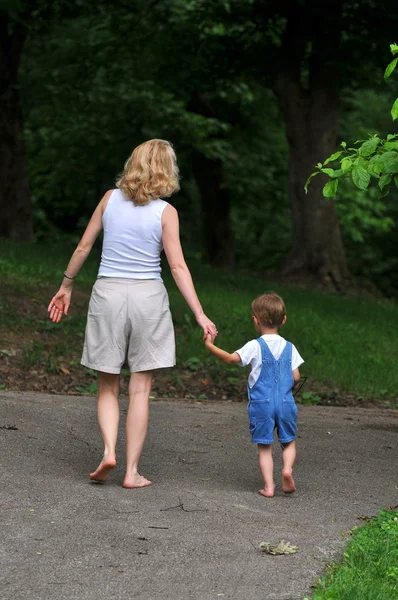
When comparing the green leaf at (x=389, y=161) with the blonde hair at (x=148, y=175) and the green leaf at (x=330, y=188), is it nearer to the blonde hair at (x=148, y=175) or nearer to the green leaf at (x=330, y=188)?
the green leaf at (x=330, y=188)

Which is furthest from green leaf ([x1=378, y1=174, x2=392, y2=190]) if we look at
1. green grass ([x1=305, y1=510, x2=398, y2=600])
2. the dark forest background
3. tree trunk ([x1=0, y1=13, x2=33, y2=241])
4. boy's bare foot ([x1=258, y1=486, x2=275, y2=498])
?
tree trunk ([x1=0, y1=13, x2=33, y2=241])

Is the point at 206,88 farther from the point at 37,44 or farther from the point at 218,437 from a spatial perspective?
the point at 218,437

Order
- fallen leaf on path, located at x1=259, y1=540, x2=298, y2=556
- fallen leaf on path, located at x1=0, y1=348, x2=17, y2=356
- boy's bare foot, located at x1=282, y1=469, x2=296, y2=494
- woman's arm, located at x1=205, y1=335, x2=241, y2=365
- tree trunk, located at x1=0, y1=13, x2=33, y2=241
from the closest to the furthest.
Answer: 1. fallen leaf on path, located at x1=259, y1=540, x2=298, y2=556
2. woman's arm, located at x1=205, y1=335, x2=241, y2=365
3. boy's bare foot, located at x1=282, y1=469, x2=296, y2=494
4. fallen leaf on path, located at x1=0, y1=348, x2=17, y2=356
5. tree trunk, located at x1=0, y1=13, x2=33, y2=241

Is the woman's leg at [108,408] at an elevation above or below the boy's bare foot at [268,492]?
above

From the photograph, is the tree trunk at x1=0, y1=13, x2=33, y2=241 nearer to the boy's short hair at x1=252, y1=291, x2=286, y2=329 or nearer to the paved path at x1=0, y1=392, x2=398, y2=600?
the paved path at x1=0, y1=392, x2=398, y2=600

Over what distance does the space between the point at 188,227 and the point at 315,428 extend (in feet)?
98.0

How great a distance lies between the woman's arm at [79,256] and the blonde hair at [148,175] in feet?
0.67

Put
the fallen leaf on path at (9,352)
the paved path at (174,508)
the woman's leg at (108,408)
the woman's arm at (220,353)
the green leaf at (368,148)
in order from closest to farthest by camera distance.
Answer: the paved path at (174,508) → the woman's arm at (220,353) → the woman's leg at (108,408) → the green leaf at (368,148) → the fallen leaf on path at (9,352)

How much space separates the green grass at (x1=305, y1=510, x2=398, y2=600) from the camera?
14.6ft

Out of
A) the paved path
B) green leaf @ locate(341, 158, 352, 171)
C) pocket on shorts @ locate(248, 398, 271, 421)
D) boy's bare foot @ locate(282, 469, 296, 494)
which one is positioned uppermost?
green leaf @ locate(341, 158, 352, 171)

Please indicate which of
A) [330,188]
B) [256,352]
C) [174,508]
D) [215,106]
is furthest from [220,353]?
[215,106]

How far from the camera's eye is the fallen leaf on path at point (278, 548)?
507cm

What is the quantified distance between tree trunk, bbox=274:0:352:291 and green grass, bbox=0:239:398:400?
7.32 ft

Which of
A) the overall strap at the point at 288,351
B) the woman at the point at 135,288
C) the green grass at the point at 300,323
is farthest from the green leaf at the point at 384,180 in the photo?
the green grass at the point at 300,323
